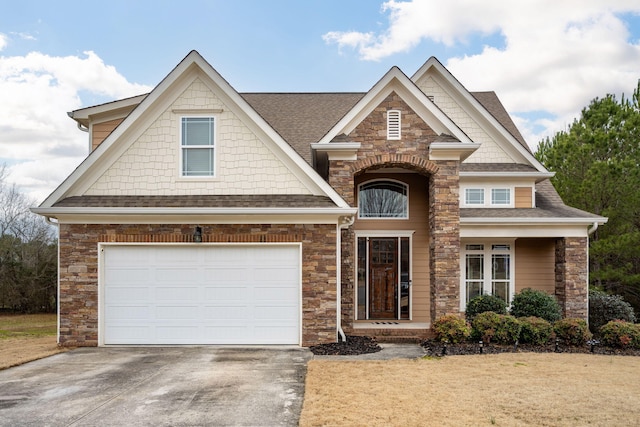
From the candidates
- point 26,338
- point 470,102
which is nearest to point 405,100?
point 470,102

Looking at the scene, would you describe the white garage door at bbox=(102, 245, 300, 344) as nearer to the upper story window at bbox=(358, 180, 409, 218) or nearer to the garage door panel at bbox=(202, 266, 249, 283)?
the garage door panel at bbox=(202, 266, 249, 283)

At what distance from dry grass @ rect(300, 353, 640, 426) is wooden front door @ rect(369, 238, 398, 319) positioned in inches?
165

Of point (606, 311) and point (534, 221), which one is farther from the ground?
point (534, 221)

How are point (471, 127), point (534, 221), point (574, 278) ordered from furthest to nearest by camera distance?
1. point (471, 127)
2. point (574, 278)
3. point (534, 221)

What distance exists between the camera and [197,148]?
11.0m

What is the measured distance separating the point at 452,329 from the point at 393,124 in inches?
195

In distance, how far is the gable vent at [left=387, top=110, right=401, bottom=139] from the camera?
11.9m

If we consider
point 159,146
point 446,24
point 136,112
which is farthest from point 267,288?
point 446,24

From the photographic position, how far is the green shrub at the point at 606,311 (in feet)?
44.9

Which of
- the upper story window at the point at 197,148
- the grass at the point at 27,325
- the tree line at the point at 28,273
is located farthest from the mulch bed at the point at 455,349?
the tree line at the point at 28,273

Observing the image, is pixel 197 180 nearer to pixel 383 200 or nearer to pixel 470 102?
pixel 383 200

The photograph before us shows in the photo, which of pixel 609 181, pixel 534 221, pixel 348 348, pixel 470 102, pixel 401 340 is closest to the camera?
pixel 348 348

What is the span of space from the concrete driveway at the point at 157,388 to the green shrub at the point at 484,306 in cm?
495

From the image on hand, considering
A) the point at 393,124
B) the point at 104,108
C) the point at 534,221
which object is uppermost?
the point at 104,108
